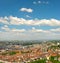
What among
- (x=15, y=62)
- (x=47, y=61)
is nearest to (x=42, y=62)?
(x=47, y=61)

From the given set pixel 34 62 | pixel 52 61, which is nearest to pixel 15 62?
pixel 34 62

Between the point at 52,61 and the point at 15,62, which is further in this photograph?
the point at 15,62

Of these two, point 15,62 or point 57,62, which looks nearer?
point 57,62

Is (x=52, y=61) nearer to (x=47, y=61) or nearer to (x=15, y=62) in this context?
(x=47, y=61)

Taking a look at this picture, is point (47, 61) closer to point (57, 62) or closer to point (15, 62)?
point (57, 62)

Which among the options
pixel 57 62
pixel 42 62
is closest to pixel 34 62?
pixel 42 62

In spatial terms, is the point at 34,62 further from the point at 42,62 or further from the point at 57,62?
the point at 57,62

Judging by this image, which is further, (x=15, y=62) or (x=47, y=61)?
(x=15, y=62)
